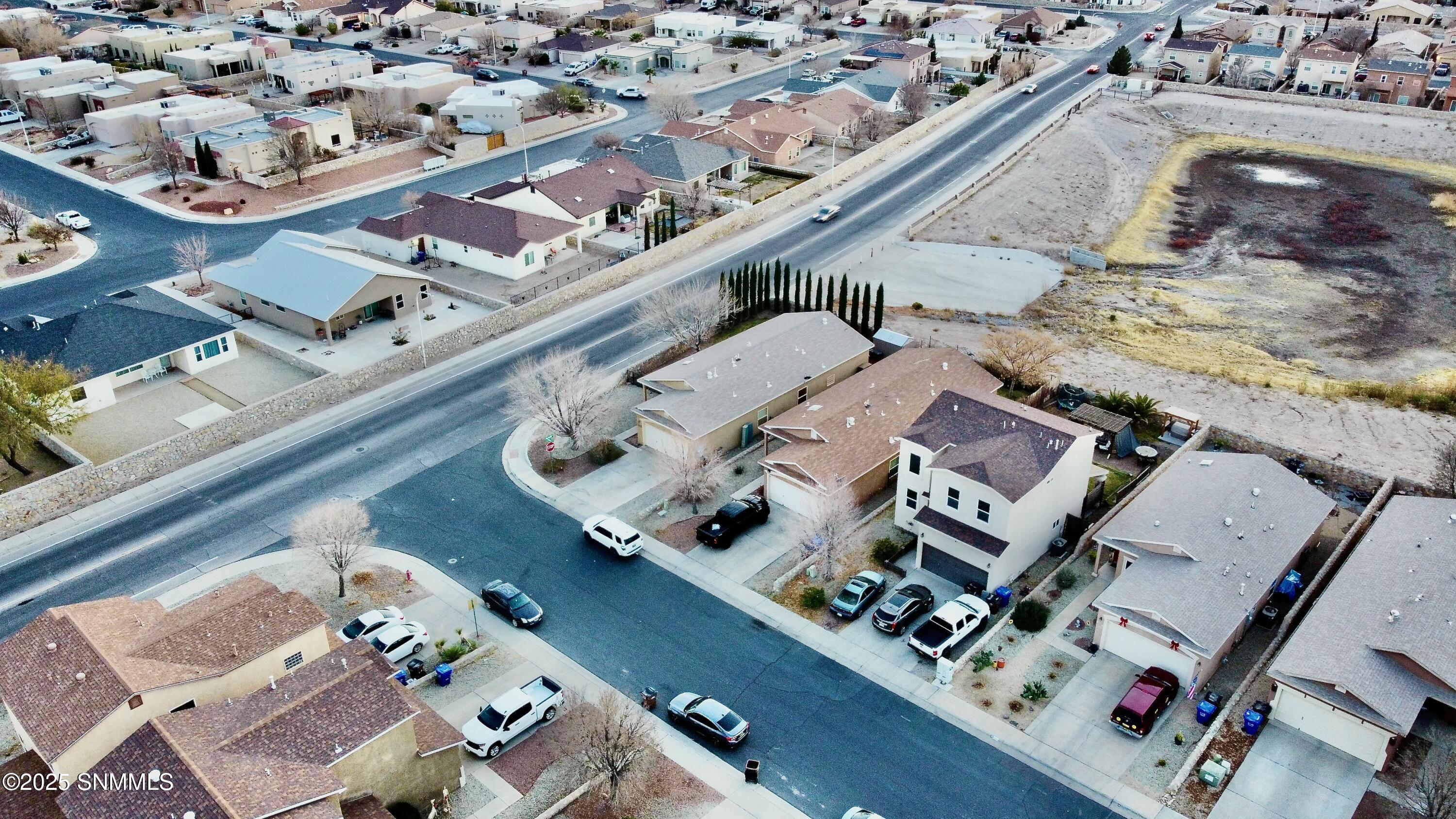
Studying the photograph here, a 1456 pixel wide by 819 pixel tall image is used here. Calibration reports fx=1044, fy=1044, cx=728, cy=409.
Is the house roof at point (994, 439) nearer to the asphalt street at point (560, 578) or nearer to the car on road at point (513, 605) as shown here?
the asphalt street at point (560, 578)

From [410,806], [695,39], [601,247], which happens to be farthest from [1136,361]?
[695,39]

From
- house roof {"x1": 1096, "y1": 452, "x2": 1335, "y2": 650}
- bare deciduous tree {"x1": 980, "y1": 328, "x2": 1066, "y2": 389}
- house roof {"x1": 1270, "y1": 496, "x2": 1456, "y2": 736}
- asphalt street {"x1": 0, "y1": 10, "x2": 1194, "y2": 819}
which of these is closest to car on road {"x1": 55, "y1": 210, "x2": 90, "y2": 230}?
asphalt street {"x1": 0, "y1": 10, "x2": 1194, "y2": 819}

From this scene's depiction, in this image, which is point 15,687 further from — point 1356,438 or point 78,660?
point 1356,438

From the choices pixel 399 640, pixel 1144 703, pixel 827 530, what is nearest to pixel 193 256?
pixel 399 640

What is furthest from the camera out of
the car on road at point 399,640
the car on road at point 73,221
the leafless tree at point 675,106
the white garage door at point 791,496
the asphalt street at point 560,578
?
the leafless tree at point 675,106

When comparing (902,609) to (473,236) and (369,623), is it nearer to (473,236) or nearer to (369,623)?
(369,623)

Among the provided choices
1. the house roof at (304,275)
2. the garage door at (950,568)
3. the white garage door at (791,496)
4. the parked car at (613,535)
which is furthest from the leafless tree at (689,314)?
the garage door at (950,568)
